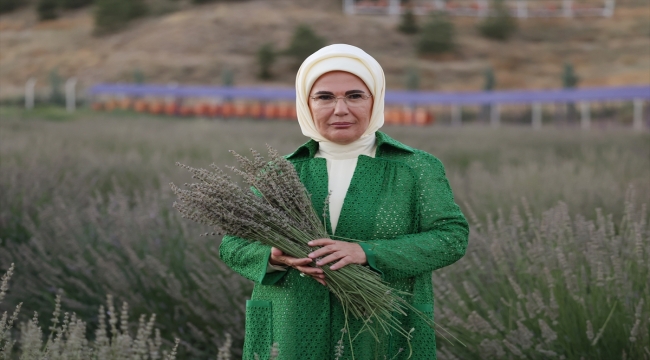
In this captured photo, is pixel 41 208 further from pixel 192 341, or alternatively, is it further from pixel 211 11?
pixel 211 11

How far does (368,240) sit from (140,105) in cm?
3920

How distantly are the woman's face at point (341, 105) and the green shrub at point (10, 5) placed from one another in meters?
72.7

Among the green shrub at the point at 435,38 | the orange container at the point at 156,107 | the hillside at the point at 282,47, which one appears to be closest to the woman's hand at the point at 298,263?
the orange container at the point at 156,107

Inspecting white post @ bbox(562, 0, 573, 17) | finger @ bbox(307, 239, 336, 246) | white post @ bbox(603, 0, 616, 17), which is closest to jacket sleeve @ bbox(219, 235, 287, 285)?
finger @ bbox(307, 239, 336, 246)

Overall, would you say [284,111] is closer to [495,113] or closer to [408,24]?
[495,113]

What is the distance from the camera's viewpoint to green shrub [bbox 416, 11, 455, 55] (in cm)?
7562

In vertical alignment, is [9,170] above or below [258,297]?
below

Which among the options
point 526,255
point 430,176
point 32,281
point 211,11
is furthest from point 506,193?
point 211,11

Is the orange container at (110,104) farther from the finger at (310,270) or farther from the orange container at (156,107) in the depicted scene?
the finger at (310,270)

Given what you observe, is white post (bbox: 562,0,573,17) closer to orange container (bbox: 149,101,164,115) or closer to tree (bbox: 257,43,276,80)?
tree (bbox: 257,43,276,80)

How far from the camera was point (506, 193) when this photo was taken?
6641 millimetres

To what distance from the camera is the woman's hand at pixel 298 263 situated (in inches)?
90.0

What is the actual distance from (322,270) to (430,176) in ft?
1.31

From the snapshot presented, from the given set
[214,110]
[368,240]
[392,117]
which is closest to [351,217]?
[368,240]
